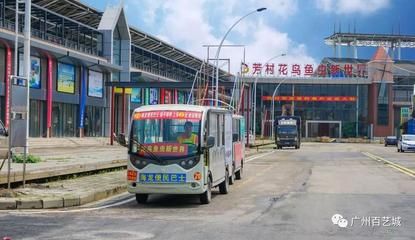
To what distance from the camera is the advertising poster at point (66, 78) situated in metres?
53.4

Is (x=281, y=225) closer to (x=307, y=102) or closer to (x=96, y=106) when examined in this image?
(x=96, y=106)

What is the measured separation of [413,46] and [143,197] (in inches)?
4651

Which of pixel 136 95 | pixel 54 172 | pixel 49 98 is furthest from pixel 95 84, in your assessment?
pixel 54 172

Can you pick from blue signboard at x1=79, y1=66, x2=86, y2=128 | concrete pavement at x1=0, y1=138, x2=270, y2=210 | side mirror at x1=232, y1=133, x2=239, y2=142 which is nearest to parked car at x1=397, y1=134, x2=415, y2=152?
blue signboard at x1=79, y1=66, x2=86, y2=128

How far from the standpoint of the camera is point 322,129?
370ft

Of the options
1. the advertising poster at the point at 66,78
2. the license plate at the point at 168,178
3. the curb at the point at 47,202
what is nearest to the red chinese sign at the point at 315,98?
the advertising poster at the point at 66,78

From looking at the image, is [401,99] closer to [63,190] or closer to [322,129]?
[322,129]

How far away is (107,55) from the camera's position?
6338 centimetres

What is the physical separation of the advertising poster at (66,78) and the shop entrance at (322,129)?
6396 centimetres

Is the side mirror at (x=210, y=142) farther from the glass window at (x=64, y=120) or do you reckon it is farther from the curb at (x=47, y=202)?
the glass window at (x=64, y=120)

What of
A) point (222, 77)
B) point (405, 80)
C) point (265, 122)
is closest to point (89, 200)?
point (222, 77)

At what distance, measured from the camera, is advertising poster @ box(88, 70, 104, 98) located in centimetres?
5954

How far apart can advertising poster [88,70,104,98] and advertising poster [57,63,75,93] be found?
3511mm

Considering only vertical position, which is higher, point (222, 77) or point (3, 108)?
point (222, 77)
